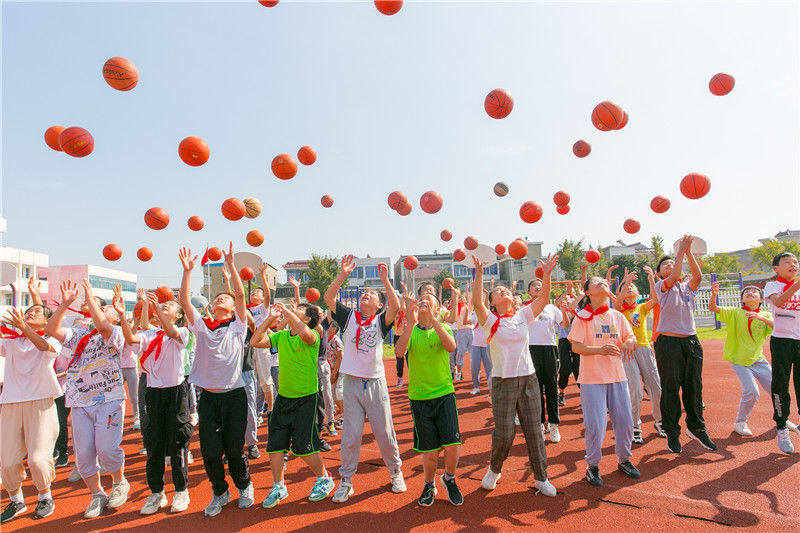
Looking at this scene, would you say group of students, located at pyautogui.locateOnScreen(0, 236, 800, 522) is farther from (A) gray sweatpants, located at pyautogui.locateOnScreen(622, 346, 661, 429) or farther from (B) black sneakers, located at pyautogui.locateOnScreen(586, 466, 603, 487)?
(A) gray sweatpants, located at pyautogui.locateOnScreen(622, 346, 661, 429)

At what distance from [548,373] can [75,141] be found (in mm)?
7988

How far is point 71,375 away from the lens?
16.1ft

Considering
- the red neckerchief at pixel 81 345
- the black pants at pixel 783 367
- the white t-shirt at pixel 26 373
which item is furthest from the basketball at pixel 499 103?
the white t-shirt at pixel 26 373

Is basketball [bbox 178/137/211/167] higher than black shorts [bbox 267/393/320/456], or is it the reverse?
basketball [bbox 178/137/211/167]

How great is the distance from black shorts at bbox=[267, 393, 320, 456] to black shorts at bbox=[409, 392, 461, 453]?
1.08 m

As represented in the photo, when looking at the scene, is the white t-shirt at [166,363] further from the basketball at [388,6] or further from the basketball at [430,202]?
the basketball at [430,202]

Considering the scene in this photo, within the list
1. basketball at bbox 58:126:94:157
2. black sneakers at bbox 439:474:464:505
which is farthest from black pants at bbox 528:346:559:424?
basketball at bbox 58:126:94:157

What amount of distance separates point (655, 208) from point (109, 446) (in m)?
10.9

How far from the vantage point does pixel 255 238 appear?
1052 centimetres

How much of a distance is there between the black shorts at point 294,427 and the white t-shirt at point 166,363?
113 centimetres

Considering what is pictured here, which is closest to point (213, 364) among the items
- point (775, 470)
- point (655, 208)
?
point (775, 470)

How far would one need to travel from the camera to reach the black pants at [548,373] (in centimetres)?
654

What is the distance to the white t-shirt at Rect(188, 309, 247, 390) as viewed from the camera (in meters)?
4.62

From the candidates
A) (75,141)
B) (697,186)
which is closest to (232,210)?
(75,141)
